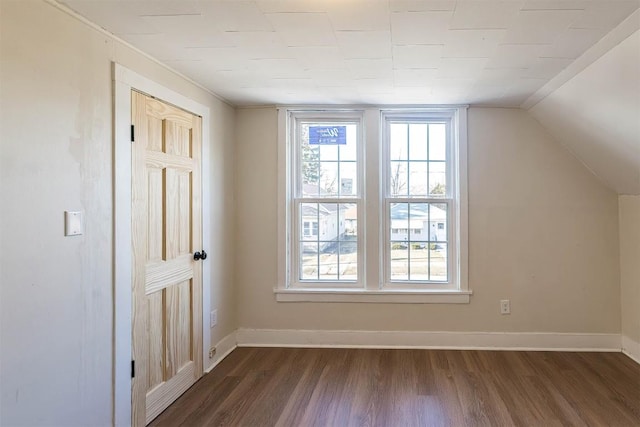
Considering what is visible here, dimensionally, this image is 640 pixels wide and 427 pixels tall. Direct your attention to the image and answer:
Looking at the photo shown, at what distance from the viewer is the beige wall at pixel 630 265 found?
3174mm

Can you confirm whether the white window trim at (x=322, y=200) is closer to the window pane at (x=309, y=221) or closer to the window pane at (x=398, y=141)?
the window pane at (x=309, y=221)

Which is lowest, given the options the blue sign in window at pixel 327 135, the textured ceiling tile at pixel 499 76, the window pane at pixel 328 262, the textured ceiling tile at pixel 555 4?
the window pane at pixel 328 262

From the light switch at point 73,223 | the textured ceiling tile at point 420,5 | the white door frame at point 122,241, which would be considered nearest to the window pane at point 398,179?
the textured ceiling tile at point 420,5

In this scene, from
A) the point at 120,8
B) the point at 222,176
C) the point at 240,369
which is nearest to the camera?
the point at 120,8

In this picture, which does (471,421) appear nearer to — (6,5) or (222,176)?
(222,176)

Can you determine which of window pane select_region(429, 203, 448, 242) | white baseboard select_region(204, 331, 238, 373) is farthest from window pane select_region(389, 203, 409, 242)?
white baseboard select_region(204, 331, 238, 373)

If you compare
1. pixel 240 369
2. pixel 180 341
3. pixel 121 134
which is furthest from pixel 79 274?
pixel 240 369

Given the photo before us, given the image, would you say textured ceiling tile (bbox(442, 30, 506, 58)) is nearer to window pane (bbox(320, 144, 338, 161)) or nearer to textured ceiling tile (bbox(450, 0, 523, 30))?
textured ceiling tile (bbox(450, 0, 523, 30))

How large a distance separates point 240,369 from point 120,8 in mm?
2561

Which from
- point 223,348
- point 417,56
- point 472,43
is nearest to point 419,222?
point 417,56

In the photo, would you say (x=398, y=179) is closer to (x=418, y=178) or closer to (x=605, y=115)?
(x=418, y=178)

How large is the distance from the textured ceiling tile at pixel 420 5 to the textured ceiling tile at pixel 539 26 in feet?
1.19

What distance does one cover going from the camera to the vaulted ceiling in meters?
1.73

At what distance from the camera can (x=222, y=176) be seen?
11.0ft
